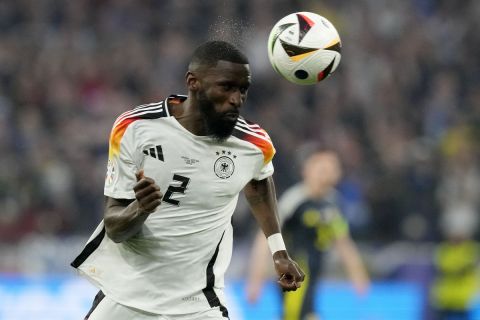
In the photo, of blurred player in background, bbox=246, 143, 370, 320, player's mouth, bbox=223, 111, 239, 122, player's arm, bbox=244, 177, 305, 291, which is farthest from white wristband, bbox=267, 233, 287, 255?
blurred player in background, bbox=246, 143, 370, 320

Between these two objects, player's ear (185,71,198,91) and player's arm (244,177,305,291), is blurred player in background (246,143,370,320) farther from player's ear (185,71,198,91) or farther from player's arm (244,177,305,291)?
player's ear (185,71,198,91)

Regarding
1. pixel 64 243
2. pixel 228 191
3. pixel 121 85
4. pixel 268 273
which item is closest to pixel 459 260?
pixel 268 273

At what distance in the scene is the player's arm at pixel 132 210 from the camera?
456 centimetres

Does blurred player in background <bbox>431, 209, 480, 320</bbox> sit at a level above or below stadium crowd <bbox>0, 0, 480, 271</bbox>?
below

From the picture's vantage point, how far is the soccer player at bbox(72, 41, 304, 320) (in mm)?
4988

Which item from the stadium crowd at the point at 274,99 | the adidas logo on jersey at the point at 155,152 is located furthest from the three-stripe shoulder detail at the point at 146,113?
the stadium crowd at the point at 274,99

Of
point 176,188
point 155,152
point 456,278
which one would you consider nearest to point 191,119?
point 155,152

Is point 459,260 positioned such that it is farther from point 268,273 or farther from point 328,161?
point 328,161

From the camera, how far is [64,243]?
12.7 metres

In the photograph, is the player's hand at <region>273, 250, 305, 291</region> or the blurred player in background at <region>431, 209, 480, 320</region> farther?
the blurred player in background at <region>431, 209, 480, 320</region>

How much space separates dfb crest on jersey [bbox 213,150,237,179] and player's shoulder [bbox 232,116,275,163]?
0.38 ft

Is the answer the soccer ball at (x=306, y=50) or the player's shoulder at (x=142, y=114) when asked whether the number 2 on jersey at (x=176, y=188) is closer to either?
the player's shoulder at (x=142, y=114)

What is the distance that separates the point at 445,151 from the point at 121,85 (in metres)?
4.75

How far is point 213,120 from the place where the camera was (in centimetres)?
504
